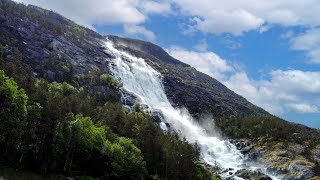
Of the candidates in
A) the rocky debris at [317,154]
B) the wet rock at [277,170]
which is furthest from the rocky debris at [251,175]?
the rocky debris at [317,154]

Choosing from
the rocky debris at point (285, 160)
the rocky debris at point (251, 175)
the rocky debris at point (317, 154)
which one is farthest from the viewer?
the rocky debris at point (317, 154)

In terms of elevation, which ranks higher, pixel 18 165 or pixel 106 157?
pixel 106 157

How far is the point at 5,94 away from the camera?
8600 centimetres

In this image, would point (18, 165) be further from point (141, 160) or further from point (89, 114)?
point (89, 114)

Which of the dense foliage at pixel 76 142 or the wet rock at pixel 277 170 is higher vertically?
the wet rock at pixel 277 170

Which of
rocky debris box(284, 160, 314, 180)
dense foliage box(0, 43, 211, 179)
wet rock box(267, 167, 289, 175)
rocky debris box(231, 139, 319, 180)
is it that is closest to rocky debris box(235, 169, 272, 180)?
wet rock box(267, 167, 289, 175)

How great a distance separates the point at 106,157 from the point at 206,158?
96.4 metres

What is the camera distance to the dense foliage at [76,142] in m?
89.8

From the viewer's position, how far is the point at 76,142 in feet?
326

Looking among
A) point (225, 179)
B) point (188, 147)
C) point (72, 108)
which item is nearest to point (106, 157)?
point (72, 108)

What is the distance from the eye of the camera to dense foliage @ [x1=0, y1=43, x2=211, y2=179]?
8981 cm

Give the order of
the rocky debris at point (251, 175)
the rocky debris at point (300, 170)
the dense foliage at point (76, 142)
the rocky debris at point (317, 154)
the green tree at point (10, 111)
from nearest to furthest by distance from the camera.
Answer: the green tree at point (10, 111)
the dense foliage at point (76, 142)
the rocky debris at point (251, 175)
the rocky debris at point (300, 170)
the rocky debris at point (317, 154)

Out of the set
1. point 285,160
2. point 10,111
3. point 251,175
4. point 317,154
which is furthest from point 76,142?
point 317,154

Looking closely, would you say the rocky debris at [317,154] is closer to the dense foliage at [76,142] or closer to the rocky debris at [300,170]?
the rocky debris at [300,170]
